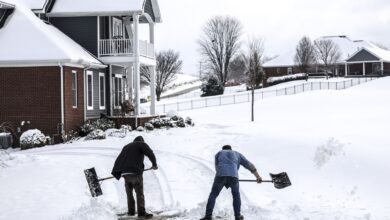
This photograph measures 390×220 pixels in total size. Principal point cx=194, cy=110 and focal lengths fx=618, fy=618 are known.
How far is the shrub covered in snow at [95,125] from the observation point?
1129 inches

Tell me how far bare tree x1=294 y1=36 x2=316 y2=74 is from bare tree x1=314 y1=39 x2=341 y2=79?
0.89 meters

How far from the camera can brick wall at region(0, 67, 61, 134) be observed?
89.8ft

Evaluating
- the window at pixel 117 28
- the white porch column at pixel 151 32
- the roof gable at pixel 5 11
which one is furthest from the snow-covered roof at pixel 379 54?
the roof gable at pixel 5 11

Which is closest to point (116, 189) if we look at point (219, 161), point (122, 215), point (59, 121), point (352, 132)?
point (122, 215)

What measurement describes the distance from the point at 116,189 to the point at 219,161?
15.5ft

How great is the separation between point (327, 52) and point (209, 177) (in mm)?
74571

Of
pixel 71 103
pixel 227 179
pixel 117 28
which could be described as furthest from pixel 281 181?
pixel 117 28

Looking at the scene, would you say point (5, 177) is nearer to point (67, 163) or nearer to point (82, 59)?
point (67, 163)

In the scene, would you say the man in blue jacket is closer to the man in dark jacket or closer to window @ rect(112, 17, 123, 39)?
the man in dark jacket

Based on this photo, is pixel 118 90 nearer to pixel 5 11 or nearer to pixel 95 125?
pixel 95 125

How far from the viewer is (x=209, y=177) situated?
17734mm

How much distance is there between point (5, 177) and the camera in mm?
18156

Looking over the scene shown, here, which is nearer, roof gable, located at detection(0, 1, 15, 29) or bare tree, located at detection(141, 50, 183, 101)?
roof gable, located at detection(0, 1, 15, 29)

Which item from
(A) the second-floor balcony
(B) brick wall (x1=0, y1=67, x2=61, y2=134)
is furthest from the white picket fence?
(B) brick wall (x1=0, y1=67, x2=61, y2=134)
